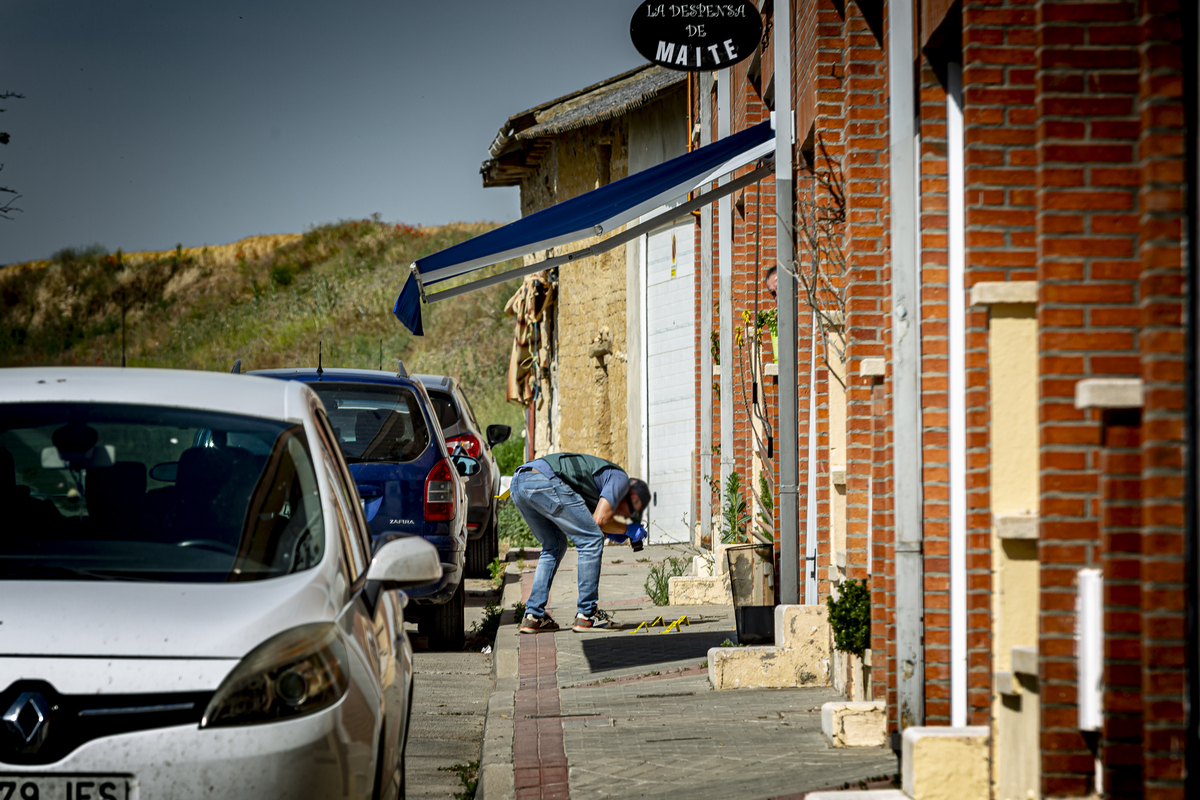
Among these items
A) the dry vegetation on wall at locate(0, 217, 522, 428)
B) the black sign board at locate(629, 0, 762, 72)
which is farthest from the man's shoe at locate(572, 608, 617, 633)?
the dry vegetation on wall at locate(0, 217, 522, 428)

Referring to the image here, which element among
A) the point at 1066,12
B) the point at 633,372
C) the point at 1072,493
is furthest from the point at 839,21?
the point at 633,372

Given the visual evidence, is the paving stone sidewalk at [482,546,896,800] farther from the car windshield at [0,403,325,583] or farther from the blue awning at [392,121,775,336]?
the blue awning at [392,121,775,336]

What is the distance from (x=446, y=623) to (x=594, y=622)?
1.16 m

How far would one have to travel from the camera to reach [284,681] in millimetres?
3426

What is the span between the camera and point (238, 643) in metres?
3.41

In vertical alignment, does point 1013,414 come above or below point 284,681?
above

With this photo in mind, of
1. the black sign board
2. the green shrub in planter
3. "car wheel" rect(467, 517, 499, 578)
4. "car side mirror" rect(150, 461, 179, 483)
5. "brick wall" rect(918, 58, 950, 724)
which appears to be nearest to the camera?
"car side mirror" rect(150, 461, 179, 483)

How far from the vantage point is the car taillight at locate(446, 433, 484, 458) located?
12.7m

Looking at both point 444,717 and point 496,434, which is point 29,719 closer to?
point 444,717

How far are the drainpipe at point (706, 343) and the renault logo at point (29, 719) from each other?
11.4m

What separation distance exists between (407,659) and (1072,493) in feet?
7.74

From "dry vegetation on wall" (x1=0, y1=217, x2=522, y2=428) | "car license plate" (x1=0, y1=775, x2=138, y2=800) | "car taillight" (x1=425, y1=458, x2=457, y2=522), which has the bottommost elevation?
"car license plate" (x1=0, y1=775, x2=138, y2=800)

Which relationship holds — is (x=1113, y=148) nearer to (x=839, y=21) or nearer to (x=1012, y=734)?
(x=1012, y=734)

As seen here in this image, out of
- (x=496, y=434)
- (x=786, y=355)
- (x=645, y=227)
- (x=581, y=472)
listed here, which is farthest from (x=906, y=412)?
(x=496, y=434)
